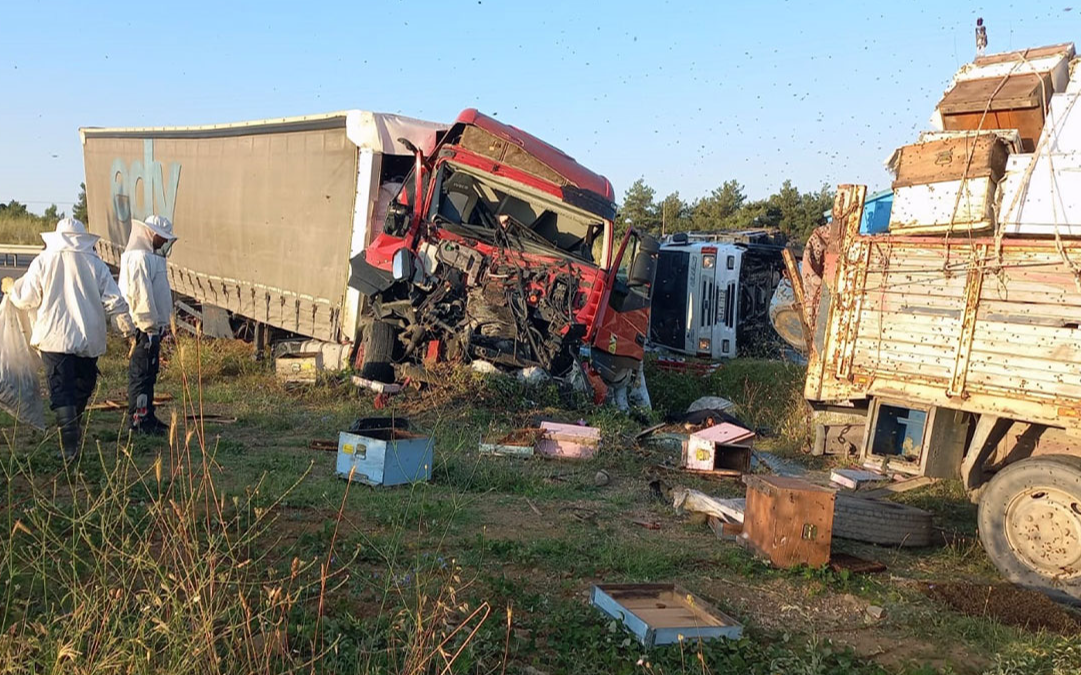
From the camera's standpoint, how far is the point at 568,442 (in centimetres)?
760

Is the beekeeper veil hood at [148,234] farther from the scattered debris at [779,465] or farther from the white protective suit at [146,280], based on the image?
the scattered debris at [779,465]

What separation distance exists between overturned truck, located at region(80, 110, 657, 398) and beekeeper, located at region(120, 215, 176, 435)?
264 cm

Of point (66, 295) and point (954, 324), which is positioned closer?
point (954, 324)

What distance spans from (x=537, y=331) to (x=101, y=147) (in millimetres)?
13076

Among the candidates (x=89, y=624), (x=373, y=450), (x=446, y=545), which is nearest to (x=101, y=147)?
(x=373, y=450)

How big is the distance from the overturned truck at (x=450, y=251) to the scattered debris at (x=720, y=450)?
2.23 metres

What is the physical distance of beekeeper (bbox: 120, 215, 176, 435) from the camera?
696cm

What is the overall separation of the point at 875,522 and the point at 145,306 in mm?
5862

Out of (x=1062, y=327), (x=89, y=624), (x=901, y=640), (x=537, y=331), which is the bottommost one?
(x=901, y=640)

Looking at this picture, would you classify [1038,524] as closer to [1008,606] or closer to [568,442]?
[1008,606]

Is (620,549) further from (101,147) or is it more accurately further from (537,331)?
(101,147)

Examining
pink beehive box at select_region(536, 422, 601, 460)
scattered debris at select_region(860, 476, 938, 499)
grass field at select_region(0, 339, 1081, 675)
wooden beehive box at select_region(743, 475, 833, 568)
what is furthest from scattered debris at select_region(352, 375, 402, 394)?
wooden beehive box at select_region(743, 475, 833, 568)

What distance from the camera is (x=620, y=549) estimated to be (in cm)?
502

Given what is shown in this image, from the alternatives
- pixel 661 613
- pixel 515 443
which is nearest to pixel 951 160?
pixel 661 613
